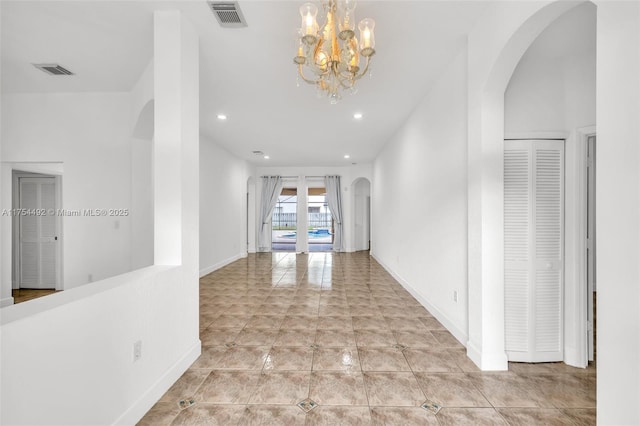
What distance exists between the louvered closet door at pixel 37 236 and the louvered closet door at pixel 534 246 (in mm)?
7055

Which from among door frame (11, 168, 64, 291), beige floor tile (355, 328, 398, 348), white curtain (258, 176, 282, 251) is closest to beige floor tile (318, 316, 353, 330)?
beige floor tile (355, 328, 398, 348)

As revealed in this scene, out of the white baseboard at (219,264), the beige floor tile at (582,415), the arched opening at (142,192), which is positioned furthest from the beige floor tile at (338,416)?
the white baseboard at (219,264)

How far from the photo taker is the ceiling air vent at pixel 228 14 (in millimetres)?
2283

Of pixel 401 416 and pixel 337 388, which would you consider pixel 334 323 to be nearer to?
pixel 337 388

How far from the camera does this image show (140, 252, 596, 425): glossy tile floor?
74.7 inches

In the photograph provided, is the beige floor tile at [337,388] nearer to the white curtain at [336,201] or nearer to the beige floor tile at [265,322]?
the beige floor tile at [265,322]

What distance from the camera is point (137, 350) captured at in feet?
6.13

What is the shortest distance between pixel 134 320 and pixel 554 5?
→ 3268mm

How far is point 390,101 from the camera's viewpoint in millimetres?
4199

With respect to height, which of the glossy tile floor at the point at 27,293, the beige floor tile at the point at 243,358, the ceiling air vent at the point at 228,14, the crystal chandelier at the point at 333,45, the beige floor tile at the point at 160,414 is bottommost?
the glossy tile floor at the point at 27,293

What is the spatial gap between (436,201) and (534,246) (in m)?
1.20

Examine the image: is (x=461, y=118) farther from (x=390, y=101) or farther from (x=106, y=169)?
(x=106, y=169)
